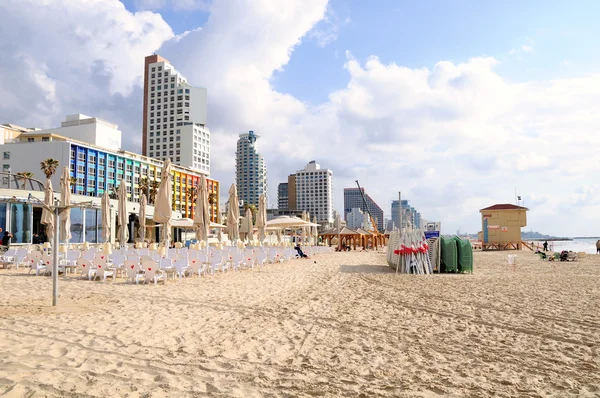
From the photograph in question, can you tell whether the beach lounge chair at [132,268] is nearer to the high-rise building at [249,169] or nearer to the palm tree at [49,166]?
the palm tree at [49,166]

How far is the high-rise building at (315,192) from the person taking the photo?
6742 inches

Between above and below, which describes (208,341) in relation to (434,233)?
below

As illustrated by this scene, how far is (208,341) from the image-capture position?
5426 millimetres

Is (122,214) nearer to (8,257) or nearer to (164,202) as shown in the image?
(8,257)

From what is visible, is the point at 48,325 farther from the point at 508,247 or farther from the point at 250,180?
the point at 250,180

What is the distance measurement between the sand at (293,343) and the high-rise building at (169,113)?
326 ft

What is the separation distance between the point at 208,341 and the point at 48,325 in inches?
97.8

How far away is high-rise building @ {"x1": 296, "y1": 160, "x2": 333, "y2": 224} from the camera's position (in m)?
171

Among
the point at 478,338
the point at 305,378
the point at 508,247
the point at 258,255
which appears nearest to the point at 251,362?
the point at 305,378

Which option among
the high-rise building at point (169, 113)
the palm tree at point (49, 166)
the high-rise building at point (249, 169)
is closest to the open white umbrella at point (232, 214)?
the palm tree at point (49, 166)

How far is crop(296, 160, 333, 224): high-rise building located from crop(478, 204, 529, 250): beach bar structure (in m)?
127

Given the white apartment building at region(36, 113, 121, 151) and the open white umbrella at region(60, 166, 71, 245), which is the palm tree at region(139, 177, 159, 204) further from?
the open white umbrella at region(60, 166, 71, 245)

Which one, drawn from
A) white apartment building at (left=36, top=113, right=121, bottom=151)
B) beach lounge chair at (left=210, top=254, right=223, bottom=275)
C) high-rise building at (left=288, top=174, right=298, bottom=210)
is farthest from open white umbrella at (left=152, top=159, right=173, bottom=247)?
high-rise building at (left=288, top=174, right=298, bottom=210)

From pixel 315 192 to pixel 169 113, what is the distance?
79461 millimetres
